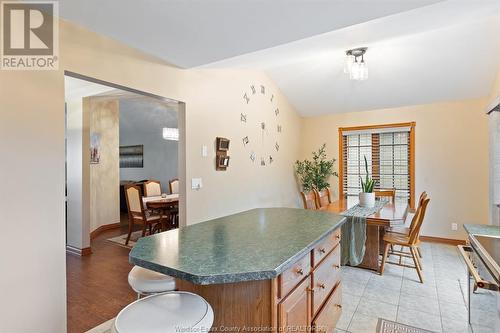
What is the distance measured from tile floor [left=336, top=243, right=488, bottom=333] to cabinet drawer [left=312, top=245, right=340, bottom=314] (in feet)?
1.78

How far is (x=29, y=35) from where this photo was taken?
1738 mm

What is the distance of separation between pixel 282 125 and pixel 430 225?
3.06 metres

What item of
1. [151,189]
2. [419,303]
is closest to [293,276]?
[419,303]

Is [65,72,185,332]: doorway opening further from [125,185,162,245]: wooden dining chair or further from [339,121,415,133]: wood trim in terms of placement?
[339,121,415,133]: wood trim

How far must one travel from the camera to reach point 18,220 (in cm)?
167

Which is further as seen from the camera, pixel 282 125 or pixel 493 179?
pixel 282 125

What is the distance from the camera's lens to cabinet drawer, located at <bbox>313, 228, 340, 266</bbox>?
1.55 m

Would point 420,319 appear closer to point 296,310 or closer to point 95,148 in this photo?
point 296,310

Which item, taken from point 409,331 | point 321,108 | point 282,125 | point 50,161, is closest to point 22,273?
point 50,161

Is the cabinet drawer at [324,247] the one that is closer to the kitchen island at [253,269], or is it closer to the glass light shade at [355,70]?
the kitchen island at [253,269]

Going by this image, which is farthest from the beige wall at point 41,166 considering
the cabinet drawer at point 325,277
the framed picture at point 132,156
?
the framed picture at point 132,156

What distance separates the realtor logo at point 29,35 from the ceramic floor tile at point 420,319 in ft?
11.0

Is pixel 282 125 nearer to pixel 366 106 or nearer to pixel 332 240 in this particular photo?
pixel 366 106

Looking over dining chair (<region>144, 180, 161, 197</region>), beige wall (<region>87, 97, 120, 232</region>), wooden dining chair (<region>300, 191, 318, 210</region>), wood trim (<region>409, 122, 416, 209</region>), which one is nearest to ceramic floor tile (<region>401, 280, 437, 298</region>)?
wooden dining chair (<region>300, 191, 318, 210</region>)
